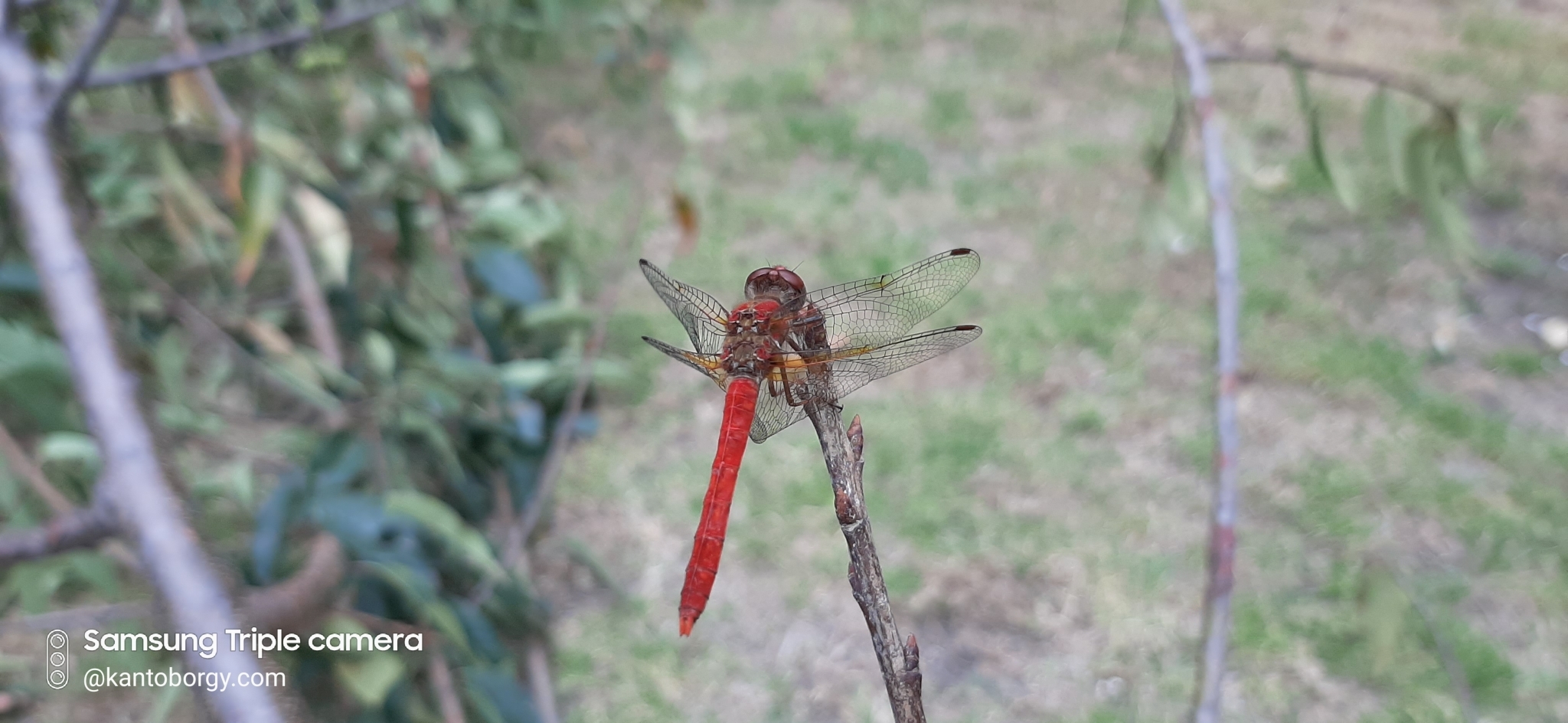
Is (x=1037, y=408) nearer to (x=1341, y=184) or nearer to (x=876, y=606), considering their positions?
(x=1341, y=184)

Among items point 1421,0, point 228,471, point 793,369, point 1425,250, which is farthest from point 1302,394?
point 1421,0

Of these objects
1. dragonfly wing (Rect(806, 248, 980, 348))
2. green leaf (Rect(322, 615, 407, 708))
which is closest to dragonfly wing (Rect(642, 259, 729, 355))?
dragonfly wing (Rect(806, 248, 980, 348))

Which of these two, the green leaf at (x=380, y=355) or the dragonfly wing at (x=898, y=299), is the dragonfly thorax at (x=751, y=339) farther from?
the green leaf at (x=380, y=355)

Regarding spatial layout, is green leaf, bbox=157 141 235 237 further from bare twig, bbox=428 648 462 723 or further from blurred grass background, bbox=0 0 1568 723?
bare twig, bbox=428 648 462 723

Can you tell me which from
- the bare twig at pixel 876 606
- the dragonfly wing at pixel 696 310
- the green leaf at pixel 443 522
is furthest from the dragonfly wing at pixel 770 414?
the green leaf at pixel 443 522

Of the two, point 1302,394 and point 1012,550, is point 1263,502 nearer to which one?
→ point 1302,394

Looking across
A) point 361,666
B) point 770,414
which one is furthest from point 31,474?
point 770,414
